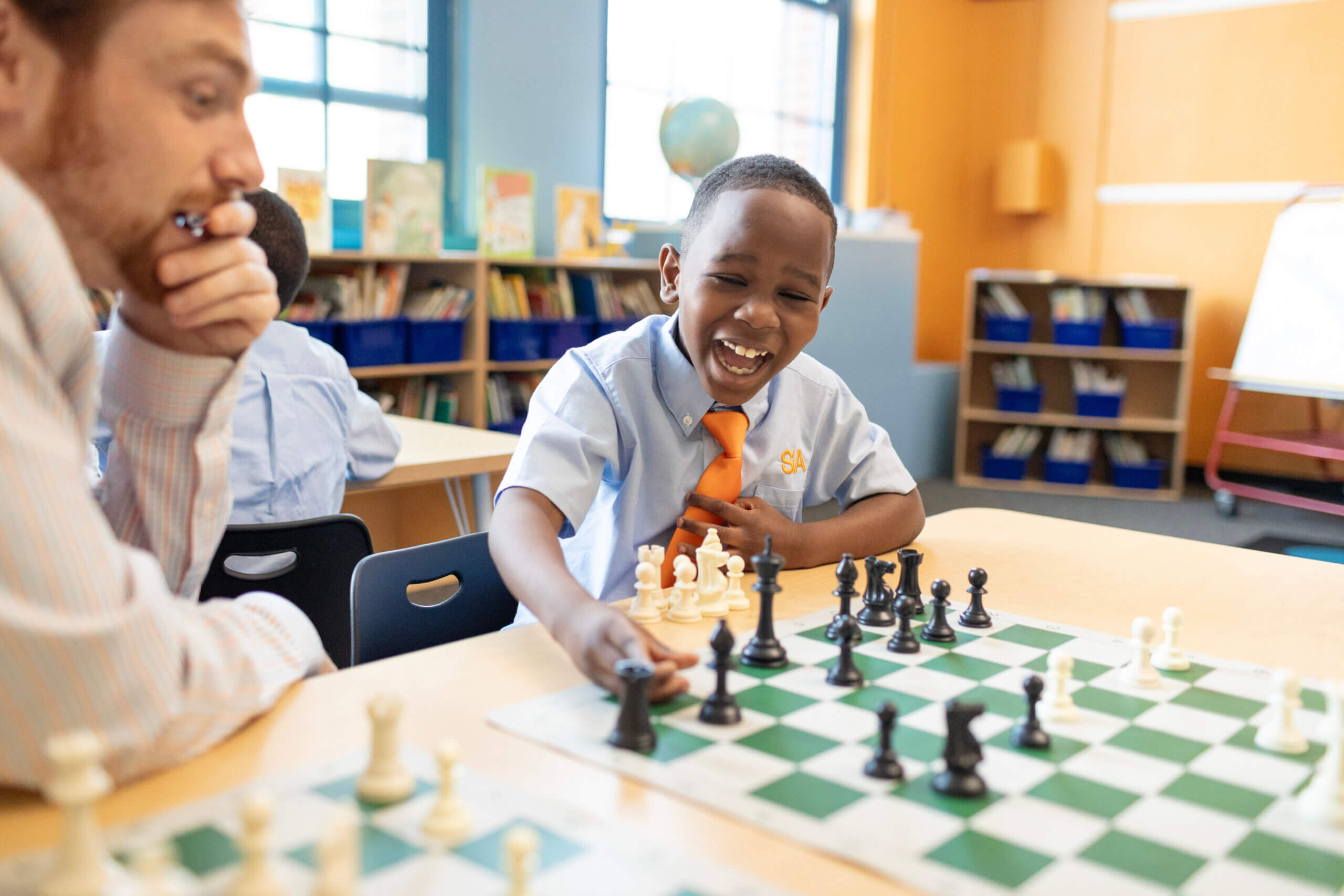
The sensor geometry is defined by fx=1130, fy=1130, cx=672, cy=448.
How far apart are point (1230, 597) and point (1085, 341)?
530 centimetres

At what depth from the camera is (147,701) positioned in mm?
779

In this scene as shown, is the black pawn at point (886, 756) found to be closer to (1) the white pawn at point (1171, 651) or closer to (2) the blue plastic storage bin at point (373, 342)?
(1) the white pawn at point (1171, 651)

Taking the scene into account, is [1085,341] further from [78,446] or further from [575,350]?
[78,446]

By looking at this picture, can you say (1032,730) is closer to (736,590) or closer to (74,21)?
(736,590)

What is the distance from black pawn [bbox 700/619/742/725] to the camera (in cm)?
94

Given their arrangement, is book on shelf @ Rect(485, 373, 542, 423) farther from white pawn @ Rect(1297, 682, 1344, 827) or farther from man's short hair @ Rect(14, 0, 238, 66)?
white pawn @ Rect(1297, 682, 1344, 827)

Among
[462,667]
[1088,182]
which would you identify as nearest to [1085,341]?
[1088,182]

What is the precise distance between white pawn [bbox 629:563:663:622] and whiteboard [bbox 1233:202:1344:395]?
5.19 metres

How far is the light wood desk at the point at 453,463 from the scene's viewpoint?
2482mm

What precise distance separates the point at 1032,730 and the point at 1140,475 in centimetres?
603

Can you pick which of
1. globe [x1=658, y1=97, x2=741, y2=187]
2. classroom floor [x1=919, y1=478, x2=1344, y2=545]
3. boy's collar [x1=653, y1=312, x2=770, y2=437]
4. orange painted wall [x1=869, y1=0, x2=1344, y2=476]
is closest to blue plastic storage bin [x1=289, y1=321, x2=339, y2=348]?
globe [x1=658, y1=97, x2=741, y2=187]

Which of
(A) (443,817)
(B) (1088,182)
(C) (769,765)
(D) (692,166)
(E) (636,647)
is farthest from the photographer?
(B) (1088,182)

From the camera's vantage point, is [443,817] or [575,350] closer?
[443,817]

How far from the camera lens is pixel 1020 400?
667 centimetres
